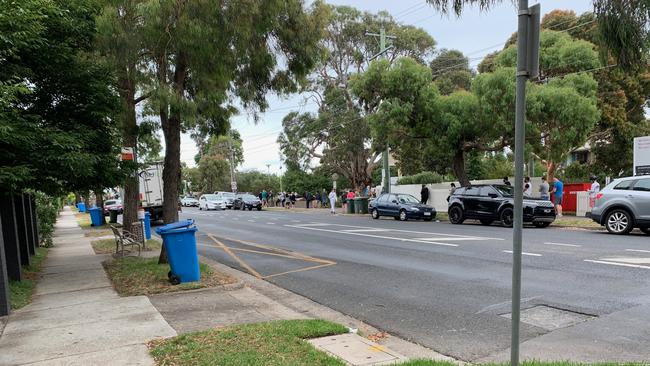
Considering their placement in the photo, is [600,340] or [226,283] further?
[226,283]

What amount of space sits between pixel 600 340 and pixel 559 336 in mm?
393

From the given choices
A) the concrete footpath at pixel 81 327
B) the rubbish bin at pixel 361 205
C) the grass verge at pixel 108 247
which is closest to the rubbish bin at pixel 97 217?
the grass verge at pixel 108 247

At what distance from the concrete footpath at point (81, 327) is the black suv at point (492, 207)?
14.1 metres

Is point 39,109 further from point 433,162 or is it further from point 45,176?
point 433,162

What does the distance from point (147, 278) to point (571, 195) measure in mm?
20058

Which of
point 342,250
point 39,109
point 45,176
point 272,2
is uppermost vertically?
point 272,2

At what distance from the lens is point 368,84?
2541 centimetres

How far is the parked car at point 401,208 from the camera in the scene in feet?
77.4

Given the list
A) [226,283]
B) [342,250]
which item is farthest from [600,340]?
[342,250]

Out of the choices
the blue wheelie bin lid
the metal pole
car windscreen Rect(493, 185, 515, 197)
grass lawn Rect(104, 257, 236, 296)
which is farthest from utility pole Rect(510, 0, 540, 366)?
car windscreen Rect(493, 185, 515, 197)

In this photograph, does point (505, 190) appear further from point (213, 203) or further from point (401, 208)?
point (213, 203)

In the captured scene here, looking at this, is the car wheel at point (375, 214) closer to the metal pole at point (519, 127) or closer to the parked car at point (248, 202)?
the parked car at point (248, 202)

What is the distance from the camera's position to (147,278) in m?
9.27

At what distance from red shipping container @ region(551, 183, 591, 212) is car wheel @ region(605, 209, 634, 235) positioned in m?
8.25
